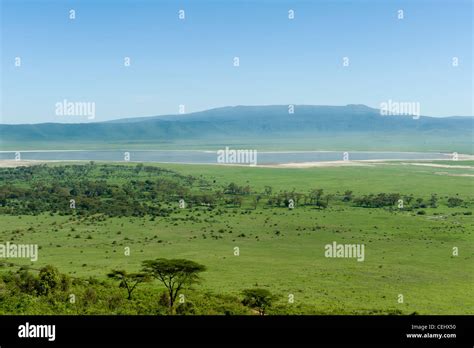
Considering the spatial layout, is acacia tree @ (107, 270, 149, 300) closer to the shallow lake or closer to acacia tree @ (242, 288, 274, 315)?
acacia tree @ (242, 288, 274, 315)

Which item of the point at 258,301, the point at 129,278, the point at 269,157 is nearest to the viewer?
the point at 258,301

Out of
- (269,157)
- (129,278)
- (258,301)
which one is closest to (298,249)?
(129,278)

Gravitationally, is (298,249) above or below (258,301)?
below

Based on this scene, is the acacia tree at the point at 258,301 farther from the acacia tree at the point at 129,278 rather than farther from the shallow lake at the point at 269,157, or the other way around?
the shallow lake at the point at 269,157

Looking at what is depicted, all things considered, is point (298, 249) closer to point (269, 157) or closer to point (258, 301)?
point (258, 301)

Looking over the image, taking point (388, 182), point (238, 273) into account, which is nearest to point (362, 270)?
point (238, 273)

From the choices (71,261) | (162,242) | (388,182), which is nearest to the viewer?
(71,261)

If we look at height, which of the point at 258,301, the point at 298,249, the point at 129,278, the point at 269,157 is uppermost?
the point at 269,157

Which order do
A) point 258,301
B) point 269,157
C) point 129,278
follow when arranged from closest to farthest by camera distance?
point 258,301 → point 129,278 → point 269,157
